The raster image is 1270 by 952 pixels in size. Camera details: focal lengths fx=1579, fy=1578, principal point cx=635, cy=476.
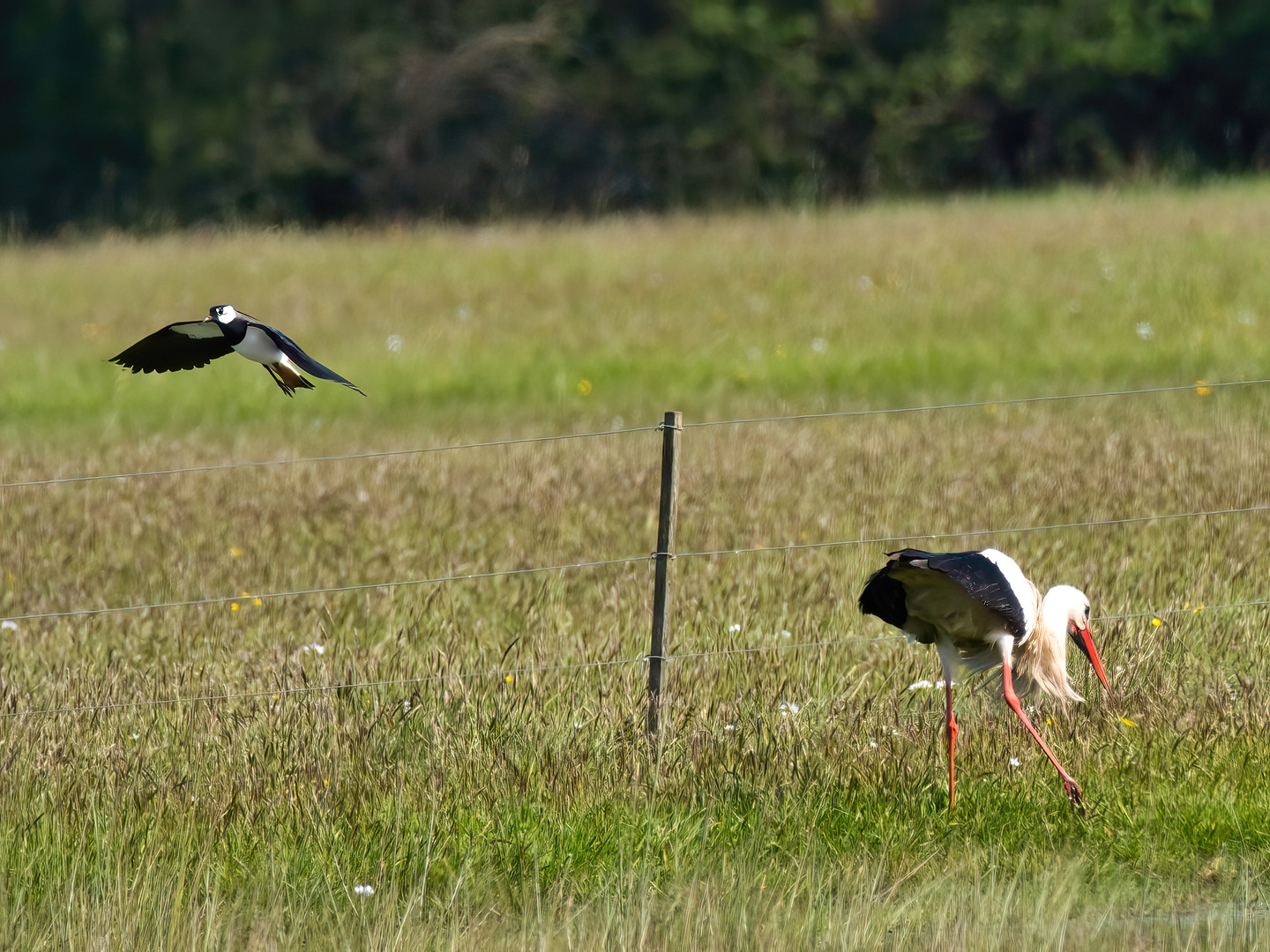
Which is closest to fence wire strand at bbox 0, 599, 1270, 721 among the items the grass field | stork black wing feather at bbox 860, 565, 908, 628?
the grass field

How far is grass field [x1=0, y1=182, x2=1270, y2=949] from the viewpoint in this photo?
149 inches

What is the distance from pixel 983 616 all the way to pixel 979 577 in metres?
0.18

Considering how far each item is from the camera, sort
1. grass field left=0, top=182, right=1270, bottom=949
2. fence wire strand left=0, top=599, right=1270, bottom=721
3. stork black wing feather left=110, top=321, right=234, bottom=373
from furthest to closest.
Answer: fence wire strand left=0, top=599, right=1270, bottom=721 < grass field left=0, top=182, right=1270, bottom=949 < stork black wing feather left=110, top=321, right=234, bottom=373

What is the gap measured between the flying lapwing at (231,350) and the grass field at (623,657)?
1.23 m

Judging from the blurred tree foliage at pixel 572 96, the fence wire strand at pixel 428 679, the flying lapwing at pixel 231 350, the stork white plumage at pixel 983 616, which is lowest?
the fence wire strand at pixel 428 679

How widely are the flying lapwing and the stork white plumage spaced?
1708mm

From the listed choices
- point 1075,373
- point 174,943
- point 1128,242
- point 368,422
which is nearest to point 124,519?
Answer: point 368,422

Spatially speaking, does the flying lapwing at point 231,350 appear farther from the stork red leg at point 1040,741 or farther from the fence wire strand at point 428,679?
the stork red leg at point 1040,741

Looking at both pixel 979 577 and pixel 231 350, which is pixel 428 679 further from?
pixel 231 350

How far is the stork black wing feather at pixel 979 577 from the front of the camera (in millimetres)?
3955

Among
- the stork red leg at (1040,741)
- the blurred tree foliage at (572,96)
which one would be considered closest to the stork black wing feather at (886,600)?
the stork red leg at (1040,741)

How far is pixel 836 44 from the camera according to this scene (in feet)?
87.5

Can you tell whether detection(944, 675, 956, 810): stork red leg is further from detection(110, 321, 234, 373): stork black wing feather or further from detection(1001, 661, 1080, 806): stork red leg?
detection(110, 321, 234, 373): stork black wing feather

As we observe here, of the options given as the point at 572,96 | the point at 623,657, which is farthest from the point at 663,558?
the point at 572,96
